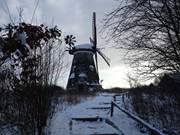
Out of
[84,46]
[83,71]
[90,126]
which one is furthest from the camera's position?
[84,46]

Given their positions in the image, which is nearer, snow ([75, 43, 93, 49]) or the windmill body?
the windmill body

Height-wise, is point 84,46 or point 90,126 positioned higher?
point 84,46

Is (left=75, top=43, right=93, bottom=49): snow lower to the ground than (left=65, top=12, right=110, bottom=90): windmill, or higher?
higher

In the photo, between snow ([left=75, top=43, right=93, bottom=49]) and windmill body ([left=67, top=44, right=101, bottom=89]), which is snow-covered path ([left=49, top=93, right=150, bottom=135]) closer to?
windmill body ([left=67, top=44, right=101, bottom=89])

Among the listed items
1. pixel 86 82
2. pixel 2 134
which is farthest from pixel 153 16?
pixel 86 82

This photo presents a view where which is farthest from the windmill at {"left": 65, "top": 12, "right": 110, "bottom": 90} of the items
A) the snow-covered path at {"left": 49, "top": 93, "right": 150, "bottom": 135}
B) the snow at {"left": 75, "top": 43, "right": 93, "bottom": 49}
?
the snow-covered path at {"left": 49, "top": 93, "right": 150, "bottom": 135}

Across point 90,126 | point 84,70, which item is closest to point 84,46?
point 84,70

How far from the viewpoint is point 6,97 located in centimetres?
760

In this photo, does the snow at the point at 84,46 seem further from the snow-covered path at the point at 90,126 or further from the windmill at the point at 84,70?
the snow-covered path at the point at 90,126

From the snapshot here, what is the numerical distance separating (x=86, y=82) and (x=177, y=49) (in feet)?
91.4

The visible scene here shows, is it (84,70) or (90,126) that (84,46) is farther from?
(90,126)

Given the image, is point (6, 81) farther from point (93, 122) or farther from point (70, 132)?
point (93, 122)

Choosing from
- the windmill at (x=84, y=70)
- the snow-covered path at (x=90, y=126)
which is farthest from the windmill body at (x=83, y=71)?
the snow-covered path at (x=90, y=126)

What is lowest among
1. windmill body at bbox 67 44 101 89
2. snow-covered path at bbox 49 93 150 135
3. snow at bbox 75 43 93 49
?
snow-covered path at bbox 49 93 150 135
